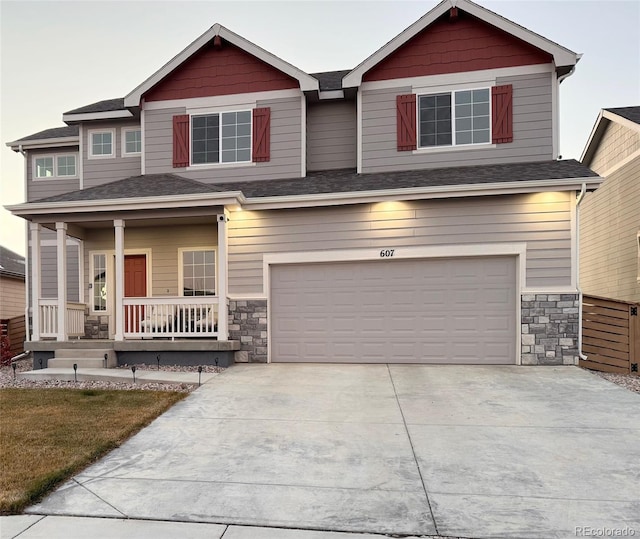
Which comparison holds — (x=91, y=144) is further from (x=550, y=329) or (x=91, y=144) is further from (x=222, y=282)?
(x=550, y=329)

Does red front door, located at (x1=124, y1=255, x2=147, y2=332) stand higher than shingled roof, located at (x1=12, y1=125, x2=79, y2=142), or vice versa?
shingled roof, located at (x1=12, y1=125, x2=79, y2=142)

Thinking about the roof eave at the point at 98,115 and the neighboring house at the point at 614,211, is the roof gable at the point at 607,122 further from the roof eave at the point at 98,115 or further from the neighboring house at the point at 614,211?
the roof eave at the point at 98,115

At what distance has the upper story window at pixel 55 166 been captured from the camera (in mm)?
11555

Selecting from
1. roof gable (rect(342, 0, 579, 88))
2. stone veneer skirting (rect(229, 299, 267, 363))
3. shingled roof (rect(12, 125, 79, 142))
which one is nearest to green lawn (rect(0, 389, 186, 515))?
stone veneer skirting (rect(229, 299, 267, 363))

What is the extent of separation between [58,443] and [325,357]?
5.32m

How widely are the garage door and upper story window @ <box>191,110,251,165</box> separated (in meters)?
3.14

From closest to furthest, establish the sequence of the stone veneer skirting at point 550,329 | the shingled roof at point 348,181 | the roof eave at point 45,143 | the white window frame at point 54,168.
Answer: the stone veneer skirting at point 550,329 → the shingled roof at point 348,181 → the roof eave at point 45,143 → the white window frame at point 54,168

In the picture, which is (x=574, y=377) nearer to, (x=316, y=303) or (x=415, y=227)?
(x=415, y=227)

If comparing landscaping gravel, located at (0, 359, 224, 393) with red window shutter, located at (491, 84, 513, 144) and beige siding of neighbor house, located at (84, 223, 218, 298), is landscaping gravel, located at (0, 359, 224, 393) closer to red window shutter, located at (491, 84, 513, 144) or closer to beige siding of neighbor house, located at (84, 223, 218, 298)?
beige siding of neighbor house, located at (84, 223, 218, 298)

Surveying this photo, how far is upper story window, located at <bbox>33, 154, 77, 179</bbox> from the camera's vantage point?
1155 cm

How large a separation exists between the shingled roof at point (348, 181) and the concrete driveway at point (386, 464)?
4.07 meters

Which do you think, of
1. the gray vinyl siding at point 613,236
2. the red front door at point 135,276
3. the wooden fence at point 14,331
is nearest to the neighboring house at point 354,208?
the red front door at point 135,276

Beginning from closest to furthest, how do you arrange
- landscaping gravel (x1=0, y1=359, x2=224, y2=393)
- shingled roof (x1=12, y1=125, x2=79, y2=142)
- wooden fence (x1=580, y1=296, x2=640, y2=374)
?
landscaping gravel (x1=0, y1=359, x2=224, y2=393), wooden fence (x1=580, y1=296, x2=640, y2=374), shingled roof (x1=12, y1=125, x2=79, y2=142)

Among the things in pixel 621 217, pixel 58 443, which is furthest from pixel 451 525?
pixel 621 217
